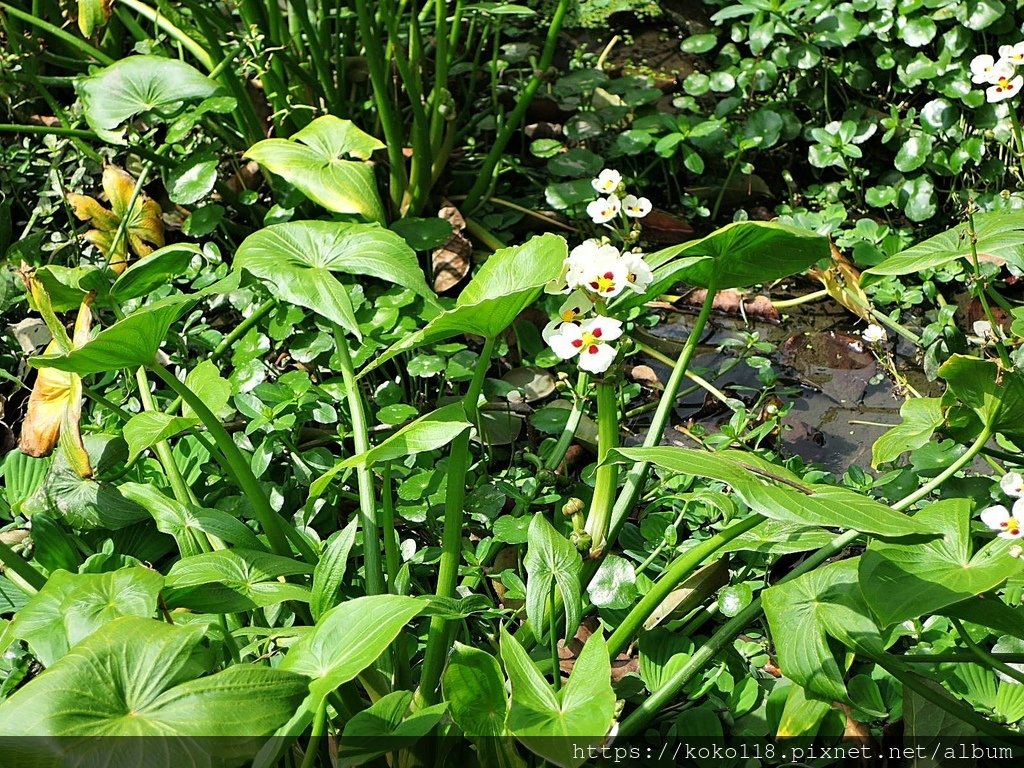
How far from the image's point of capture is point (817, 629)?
1004mm

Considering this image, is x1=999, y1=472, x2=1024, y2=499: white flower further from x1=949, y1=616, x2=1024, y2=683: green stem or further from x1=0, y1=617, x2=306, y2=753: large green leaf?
x1=0, y1=617, x2=306, y2=753: large green leaf

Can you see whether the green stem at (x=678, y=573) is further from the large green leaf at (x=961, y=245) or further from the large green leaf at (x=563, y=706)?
the large green leaf at (x=961, y=245)

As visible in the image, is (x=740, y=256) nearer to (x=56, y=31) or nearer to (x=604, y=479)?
(x=604, y=479)

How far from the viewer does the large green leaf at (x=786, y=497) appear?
866 mm

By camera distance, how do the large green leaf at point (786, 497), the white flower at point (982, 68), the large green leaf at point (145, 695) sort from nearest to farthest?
1. the large green leaf at point (145, 695)
2. the large green leaf at point (786, 497)
3. the white flower at point (982, 68)

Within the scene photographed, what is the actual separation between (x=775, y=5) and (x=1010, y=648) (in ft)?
4.63

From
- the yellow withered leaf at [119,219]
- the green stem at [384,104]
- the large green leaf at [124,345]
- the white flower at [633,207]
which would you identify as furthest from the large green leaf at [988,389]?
the yellow withered leaf at [119,219]

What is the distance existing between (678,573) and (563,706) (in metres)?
0.19

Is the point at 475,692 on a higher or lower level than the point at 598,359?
lower

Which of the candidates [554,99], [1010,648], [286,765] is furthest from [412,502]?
[554,99]

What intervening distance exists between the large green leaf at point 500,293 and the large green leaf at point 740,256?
120 millimetres

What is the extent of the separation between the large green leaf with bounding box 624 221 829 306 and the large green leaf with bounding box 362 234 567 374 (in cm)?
12

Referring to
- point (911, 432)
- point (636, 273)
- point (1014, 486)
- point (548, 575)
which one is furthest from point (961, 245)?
point (548, 575)

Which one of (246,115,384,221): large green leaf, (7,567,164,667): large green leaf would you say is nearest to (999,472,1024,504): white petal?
(7,567,164,667): large green leaf
